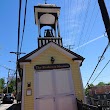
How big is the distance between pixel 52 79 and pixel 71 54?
2.11 meters

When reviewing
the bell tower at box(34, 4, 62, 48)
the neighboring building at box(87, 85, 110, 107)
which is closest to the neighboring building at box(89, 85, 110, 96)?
the neighboring building at box(87, 85, 110, 107)

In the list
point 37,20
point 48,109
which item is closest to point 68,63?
point 48,109

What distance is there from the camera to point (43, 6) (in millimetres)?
14758

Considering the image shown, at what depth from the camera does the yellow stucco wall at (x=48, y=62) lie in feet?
35.9

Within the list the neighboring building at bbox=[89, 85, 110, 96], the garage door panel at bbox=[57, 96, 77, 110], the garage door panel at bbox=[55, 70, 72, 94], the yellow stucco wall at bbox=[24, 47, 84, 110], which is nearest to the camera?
the yellow stucco wall at bbox=[24, 47, 84, 110]

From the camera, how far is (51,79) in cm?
1157

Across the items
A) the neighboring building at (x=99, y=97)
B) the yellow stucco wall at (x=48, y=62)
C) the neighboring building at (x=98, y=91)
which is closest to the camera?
the yellow stucco wall at (x=48, y=62)

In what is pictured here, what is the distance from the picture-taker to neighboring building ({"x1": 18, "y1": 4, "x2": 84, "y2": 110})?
11.0m

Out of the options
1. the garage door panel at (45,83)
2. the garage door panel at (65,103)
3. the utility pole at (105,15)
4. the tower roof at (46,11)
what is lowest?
the garage door panel at (65,103)

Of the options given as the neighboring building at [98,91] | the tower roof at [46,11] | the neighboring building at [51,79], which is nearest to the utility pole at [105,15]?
the neighboring building at [51,79]

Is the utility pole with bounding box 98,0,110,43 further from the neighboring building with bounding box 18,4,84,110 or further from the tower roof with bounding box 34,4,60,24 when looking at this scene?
the tower roof with bounding box 34,4,60,24

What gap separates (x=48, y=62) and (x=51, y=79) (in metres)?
1.15

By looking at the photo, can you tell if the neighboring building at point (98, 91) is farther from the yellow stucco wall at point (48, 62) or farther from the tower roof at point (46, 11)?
the yellow stucco wall at point (48, 62)

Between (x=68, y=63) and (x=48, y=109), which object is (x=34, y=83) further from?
(x=68, y=63)
